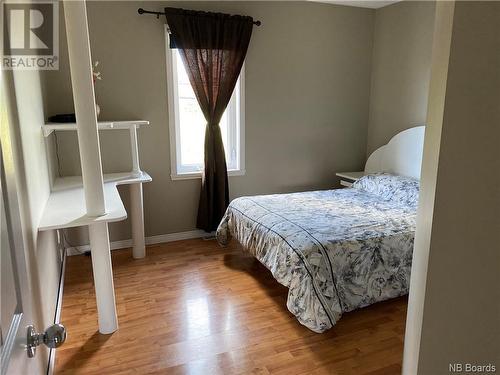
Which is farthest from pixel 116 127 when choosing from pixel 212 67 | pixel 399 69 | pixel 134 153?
pixel 399 69

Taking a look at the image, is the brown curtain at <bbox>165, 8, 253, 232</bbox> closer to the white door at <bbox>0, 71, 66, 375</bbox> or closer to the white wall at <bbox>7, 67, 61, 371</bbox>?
Answer: the white wall at <bbox>7, 67, 61, 371</bbox>

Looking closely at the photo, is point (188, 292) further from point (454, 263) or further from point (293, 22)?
point (293, 22)

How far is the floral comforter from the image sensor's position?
2215 millimetres

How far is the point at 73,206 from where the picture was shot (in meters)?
2.24

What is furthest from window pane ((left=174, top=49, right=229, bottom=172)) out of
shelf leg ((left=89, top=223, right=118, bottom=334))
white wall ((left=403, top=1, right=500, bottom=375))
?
white wall ((left=403, top=1, right=500, bottom=375))

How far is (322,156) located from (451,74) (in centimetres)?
359

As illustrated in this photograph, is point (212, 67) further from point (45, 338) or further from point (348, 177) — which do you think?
point (45, 338)

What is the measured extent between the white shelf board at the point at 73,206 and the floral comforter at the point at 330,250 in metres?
1.05

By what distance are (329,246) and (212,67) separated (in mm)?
2190

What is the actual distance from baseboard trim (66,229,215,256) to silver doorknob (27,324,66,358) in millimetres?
2631

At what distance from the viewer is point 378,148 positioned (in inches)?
170

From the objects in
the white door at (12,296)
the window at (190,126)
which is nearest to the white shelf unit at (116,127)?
the window at (190,126)

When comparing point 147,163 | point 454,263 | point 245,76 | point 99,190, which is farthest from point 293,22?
point 454,263

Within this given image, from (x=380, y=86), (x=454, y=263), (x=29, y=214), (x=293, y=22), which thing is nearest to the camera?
(x=454, y=263)
